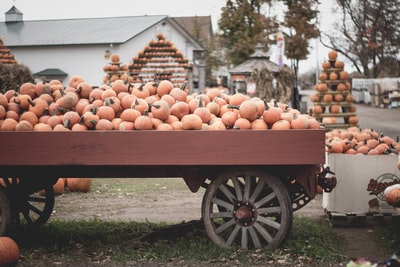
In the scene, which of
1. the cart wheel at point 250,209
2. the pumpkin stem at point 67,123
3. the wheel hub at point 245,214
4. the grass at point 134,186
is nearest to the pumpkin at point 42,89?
the pumpkin stem at point 67,123

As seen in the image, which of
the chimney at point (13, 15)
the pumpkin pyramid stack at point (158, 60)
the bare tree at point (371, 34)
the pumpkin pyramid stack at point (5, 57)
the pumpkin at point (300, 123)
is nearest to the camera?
the pumpkin at point (300, 123)

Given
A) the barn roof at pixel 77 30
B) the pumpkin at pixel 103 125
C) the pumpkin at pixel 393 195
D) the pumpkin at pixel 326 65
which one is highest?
the barn roof at pixel 77 30

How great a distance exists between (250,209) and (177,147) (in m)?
0.92

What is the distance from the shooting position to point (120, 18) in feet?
163

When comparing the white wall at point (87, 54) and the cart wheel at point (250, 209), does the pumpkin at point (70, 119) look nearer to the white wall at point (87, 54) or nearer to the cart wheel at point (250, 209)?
the cart wheel at point (250, 209)

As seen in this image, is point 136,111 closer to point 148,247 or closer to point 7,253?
point 148,247

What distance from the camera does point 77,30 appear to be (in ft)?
158

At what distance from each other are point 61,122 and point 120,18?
4530 cm

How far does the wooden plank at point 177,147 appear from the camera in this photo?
5.15m

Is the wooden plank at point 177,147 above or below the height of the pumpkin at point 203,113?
below

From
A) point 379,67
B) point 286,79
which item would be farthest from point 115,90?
point 379,67

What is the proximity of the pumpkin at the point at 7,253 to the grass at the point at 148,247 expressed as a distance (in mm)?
234

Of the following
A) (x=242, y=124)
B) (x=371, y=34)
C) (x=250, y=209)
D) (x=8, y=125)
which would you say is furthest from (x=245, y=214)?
(x=371, y=34)

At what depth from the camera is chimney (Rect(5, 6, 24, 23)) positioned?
51656mm
